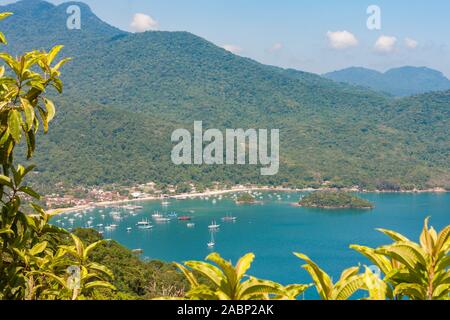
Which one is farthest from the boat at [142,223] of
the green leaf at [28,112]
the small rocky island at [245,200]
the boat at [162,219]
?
the green leaf at [28,112]

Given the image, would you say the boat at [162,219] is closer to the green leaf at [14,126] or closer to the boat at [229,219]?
the boat at [229,219]

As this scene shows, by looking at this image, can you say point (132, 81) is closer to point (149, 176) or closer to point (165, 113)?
point (165, 113)

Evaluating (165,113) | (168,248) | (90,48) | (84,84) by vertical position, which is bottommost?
(168,248)

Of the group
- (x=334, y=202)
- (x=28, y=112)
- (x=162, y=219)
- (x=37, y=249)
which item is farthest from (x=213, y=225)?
(x=28, y=112)

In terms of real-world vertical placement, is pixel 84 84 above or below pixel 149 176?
above

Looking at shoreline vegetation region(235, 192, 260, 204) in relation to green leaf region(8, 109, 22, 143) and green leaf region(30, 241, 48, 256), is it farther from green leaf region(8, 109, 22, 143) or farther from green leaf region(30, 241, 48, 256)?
green leaf region(8, 109, 22, 143)

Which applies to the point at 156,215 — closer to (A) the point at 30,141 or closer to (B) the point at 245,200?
(B) the point at 245,200
